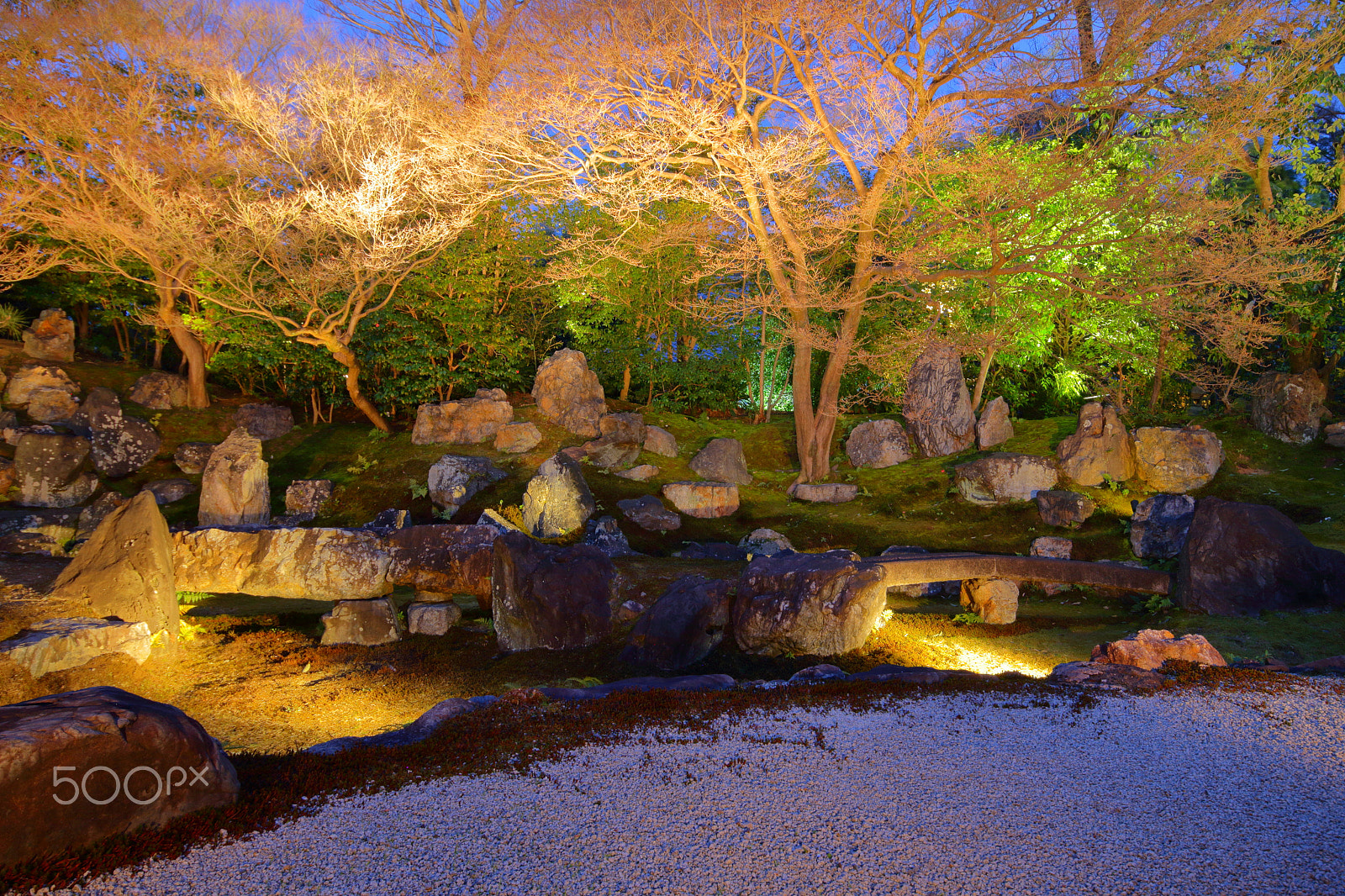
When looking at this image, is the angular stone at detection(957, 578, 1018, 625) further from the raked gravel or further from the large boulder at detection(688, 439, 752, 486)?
the large boulder at detection(688, 439, 752, 486)

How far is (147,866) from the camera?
2961mm

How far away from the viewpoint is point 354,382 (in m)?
14.0

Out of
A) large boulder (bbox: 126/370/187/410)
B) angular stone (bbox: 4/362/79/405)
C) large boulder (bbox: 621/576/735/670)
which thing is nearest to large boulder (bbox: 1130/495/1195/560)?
large boulder (bbox: 621/576/735/670)

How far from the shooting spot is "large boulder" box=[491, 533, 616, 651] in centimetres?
779

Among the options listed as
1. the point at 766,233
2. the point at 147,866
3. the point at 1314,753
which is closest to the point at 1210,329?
the point at 766,233

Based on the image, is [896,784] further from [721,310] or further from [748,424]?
[748,424]

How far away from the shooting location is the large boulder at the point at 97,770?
2947 millimetres

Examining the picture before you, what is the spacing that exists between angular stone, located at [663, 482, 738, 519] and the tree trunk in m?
6.05

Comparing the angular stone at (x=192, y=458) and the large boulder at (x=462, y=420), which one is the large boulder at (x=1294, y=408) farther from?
the angular stone at (x=192, y=458)

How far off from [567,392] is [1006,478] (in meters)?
8.01

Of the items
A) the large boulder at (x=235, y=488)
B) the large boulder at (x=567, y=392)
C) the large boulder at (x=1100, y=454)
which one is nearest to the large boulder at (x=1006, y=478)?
the large boulder at (x=1100, y=454)

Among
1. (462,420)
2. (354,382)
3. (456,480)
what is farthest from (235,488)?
(462,420)

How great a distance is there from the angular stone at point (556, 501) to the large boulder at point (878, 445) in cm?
594

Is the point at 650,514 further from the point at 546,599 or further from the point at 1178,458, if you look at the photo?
the point at 1178,458
